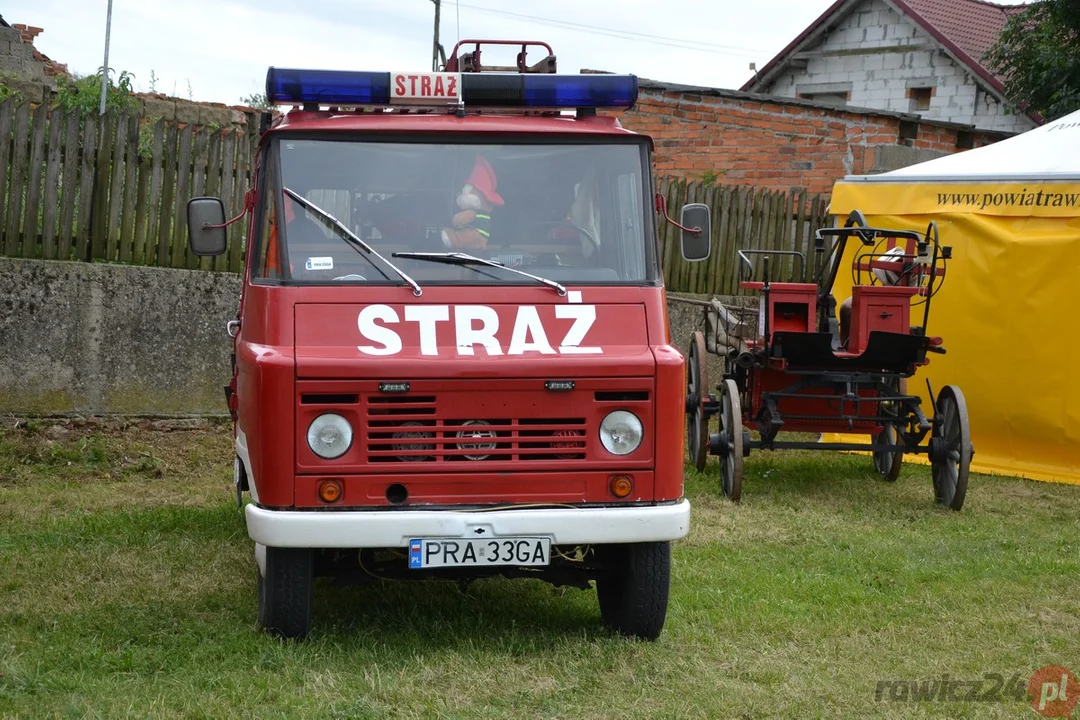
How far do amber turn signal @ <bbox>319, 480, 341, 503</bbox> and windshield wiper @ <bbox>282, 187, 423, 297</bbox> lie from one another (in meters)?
0.86

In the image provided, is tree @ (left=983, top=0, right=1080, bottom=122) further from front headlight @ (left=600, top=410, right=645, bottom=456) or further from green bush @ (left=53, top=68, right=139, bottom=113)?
front headlight @ (left=600, top=410, right=645, bottom=456)

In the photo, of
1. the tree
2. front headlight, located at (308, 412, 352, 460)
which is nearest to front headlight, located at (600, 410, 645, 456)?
front headlight, located at (308, 412, 352, 460)

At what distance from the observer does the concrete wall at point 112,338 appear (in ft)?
31.6

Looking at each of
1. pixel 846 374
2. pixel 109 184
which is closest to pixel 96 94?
pixel 109 184

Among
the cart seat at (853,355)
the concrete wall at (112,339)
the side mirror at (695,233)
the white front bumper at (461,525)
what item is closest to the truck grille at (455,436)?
the white front bumper at (461,525)

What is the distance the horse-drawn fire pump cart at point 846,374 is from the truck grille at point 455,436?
12.9 ft

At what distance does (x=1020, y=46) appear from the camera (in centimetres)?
2178

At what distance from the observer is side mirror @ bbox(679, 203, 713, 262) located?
20.2ft

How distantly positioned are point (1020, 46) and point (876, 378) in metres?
14.8

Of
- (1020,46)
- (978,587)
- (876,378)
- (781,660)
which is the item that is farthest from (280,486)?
(1020,46)

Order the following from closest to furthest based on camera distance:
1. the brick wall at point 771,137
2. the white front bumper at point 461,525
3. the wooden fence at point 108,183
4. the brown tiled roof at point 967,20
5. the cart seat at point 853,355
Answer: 1. the white front bumper at point 461,525
2. the cart seat at point 853,355
3. the wooden fence at point 108,183
4. the brick wall at point 771,137
5. the brown tiled roof at point 967,20

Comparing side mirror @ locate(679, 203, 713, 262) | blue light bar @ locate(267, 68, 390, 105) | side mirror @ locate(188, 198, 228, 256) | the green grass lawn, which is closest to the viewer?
the green grass lawn

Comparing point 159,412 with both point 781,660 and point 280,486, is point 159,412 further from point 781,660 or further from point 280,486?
point 781,660

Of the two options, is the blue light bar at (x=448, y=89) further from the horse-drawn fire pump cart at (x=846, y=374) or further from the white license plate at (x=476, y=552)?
the horse-drawn fire pump cart at (x=846, y=374)
